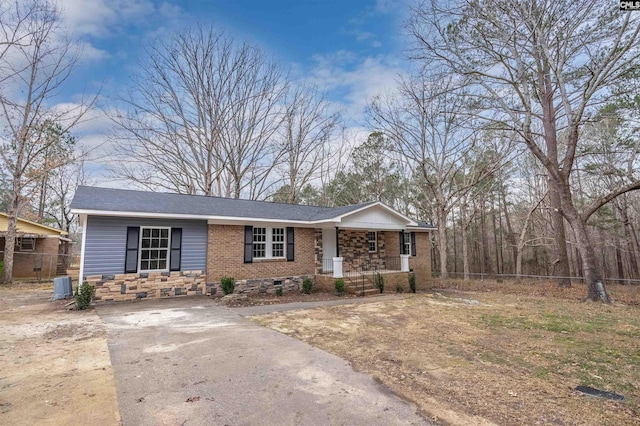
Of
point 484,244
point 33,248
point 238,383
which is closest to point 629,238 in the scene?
point 484,244

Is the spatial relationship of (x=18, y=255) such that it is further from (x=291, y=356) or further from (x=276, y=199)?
(x=291, y=356)

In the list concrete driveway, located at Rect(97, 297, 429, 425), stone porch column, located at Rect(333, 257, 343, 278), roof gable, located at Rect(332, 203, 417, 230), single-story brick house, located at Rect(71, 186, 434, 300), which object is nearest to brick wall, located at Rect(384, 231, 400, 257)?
single-story brick house, located at Rect(71, 186, 434, 300)

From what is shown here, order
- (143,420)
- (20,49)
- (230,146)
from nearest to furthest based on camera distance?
(143,420)
(20,49)
(230,146)

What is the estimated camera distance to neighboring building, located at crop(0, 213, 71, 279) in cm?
1647

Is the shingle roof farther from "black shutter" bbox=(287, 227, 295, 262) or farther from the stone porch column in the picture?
the stone porch column

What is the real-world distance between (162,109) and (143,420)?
19870 millimetres

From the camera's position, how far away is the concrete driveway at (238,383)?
2887mm

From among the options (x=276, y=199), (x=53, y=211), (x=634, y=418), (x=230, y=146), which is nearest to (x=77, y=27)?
(x=230, y=146)

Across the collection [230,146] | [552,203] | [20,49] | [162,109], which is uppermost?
[162,109]

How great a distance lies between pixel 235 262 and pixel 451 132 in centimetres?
1349

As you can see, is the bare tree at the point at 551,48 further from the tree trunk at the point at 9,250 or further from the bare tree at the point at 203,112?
the tree trunk at the point at 9,250

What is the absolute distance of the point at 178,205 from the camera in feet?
35.7

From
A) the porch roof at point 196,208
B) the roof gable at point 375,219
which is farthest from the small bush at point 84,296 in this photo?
the roof gable at point 375,219

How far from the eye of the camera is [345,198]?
26531 mm
